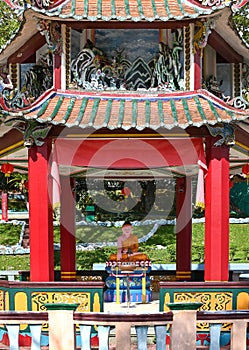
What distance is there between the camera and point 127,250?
509 inches

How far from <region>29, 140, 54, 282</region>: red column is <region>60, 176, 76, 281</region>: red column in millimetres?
3846

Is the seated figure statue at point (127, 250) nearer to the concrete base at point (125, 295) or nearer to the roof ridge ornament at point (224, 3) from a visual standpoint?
the concrete base at point (125, 295)

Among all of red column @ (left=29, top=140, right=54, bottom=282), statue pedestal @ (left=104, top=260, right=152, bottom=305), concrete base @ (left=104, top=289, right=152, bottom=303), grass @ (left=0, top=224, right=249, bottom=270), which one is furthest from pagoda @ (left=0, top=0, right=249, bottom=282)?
grass @ (left=0, top=224, right=249, bottom=270)

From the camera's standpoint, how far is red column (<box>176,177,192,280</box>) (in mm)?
15094

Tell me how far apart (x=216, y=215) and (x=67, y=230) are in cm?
483

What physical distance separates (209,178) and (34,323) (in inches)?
149

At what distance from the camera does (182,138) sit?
1155cm

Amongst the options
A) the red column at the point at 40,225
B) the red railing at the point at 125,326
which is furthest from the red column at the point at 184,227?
the red railing at the point at 125,326

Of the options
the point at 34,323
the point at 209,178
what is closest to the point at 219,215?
the point at 209,178

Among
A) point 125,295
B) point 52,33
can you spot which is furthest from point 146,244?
point 52,33

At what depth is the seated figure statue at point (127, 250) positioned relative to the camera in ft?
42.0

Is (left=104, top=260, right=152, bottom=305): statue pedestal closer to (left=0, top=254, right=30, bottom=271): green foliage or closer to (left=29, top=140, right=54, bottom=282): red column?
(left=29, top=140, right=54, bottom=282): red column

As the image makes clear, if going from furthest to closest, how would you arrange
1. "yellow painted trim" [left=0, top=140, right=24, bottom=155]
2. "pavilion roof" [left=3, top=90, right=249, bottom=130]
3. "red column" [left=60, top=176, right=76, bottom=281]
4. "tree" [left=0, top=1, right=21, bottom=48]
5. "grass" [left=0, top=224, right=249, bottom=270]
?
"tree" [left=0, top=1, right=21, bottom=48]
"grass" [left=0, top=224, right=249, bottom=270]
"red column" [left=60, top=176, right=76, bottom=281]
"yellow painted trim" [left=0, top=140, right=24, bottom=155]
"pavilion roof" [left=3, top=90, right=249, bottom=130]

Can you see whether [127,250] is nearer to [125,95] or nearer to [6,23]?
[125,95]
